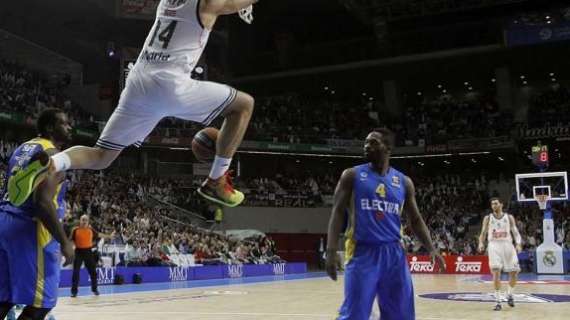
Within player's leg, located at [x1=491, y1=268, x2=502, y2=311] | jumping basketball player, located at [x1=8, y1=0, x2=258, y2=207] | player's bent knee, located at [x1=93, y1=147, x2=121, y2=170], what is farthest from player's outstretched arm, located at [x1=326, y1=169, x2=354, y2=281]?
player's leg, located at [x1=491, y1=268, x2=502, y2=311]

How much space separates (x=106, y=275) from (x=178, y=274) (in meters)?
2.94

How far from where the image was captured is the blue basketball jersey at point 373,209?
5.56 metres

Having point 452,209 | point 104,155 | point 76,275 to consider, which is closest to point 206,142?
point 104,155

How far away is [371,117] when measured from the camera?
4141 cm

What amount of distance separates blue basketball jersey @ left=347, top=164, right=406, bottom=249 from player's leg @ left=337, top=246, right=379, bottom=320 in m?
0.14

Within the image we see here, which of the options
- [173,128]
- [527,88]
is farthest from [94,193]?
[527,88]

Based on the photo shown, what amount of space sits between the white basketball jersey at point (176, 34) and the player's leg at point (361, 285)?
217cm

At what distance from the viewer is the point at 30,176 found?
463 centimetres

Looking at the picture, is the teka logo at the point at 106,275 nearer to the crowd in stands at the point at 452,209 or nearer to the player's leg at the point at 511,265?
the player's leg at the point at 511,265

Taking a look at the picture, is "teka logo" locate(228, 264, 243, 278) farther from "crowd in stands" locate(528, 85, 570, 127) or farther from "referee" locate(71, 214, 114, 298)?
"crowd in stands" locate(528, 85, 570, 127)

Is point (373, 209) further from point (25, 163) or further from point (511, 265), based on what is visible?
point (511, 265)

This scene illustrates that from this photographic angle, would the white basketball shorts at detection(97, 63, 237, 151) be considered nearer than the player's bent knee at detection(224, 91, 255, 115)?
Yes

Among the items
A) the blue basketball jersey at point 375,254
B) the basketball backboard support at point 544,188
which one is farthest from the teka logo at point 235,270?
the blue basketball jersey at point 375,254

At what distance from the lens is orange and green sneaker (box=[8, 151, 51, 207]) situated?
464 centimetres
